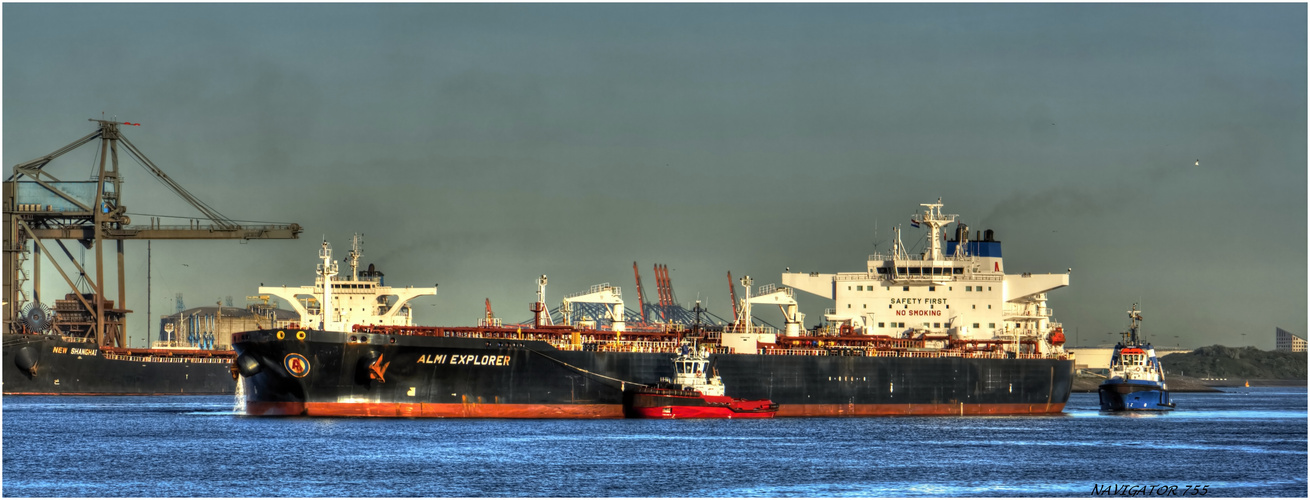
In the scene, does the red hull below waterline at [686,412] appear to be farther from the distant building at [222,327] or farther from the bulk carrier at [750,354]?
the distant building at [222,327]

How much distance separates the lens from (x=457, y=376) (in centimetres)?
4803

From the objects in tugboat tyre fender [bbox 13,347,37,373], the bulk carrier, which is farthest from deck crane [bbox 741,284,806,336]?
tugboat tyre fender [bbox 13,347,37,373]

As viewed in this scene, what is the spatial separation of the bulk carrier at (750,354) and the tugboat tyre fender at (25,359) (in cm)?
1938

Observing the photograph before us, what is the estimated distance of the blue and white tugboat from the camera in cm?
6388

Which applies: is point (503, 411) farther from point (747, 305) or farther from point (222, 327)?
point (222, 327)

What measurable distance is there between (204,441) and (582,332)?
14.5 meters

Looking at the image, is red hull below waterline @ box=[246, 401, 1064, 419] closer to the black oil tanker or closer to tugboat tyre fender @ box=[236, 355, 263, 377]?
the black oil tanker

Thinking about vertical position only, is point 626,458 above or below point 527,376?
below

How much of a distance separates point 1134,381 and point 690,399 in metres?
23.5

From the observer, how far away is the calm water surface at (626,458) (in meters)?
31.8

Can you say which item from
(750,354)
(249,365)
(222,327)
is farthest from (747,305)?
(222,327)

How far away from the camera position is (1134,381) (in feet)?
211

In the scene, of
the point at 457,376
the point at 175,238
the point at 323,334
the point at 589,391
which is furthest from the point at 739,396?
the point at 175,238

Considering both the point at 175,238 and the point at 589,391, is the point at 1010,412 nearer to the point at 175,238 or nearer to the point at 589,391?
the point at 589,391
